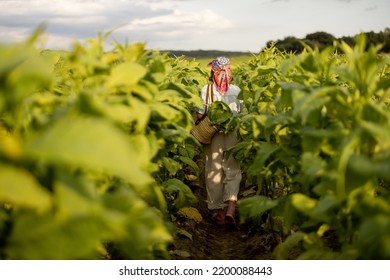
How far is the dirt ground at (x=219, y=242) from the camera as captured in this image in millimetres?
4332

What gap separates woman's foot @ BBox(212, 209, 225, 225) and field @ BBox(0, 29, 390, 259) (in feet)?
4.04

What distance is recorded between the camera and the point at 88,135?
4.47ft

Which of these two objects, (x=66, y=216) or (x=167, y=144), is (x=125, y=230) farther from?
(x=167, y=144)

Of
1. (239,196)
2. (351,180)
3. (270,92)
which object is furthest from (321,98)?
(239,196)

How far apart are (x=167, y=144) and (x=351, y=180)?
149 centimetres

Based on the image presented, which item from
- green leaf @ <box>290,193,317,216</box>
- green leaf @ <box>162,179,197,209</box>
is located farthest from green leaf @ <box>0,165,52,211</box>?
green leaf @ <box>162,179,197,209</box>

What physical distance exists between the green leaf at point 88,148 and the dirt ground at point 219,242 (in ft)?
9.18

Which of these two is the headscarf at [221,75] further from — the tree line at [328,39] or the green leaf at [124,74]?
the tree line at [328,39]

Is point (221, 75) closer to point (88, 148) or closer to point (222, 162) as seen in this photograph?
point (222, 162)

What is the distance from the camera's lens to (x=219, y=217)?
5695mm

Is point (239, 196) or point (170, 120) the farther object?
point (239, 196)

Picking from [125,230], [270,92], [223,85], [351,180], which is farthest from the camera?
[223,85]

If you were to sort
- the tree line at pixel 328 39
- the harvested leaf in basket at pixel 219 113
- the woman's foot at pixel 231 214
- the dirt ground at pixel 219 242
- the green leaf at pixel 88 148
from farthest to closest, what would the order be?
the tree line at pixel 328 39, the woman's foot at pixel 231 214, the harvested leaf in basket at pixel 219 113, the dirt ground at pixel 219 242, the green leaf at pixel 88 148

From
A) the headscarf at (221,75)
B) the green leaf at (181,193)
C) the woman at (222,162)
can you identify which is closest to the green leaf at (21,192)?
the green leaf at (181,193)
